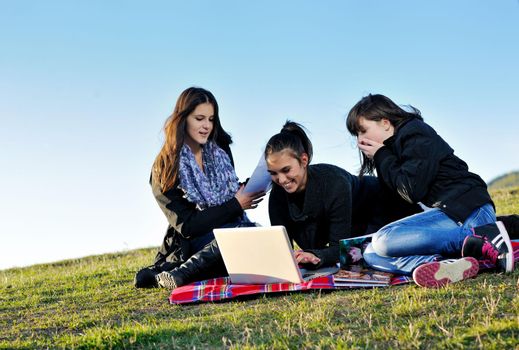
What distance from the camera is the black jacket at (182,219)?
22.2 ft

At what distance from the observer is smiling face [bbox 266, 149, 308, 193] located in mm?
5918

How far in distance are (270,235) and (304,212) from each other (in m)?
1.03

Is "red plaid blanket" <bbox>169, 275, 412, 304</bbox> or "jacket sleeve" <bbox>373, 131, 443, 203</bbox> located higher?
"jacket sleeve" <bbox>373, 131, 443, 203</bbox>

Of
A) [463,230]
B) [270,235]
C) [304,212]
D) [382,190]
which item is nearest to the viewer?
[270,235]

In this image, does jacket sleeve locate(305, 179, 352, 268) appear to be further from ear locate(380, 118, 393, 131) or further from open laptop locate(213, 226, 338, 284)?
ear locate(380, 118, 393, 131)

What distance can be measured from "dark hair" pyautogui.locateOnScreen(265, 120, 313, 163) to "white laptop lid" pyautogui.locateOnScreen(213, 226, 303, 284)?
3.05 feet

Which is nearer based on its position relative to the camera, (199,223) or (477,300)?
(477,300)

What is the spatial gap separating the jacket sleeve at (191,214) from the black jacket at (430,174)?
1699 mm

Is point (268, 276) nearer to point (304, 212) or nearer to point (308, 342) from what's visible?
point (304, 212)

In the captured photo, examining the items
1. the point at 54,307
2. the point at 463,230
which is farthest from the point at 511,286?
the point at 54,307

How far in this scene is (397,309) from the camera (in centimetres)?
421

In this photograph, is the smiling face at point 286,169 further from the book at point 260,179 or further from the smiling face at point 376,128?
the smiling face at point 376,128

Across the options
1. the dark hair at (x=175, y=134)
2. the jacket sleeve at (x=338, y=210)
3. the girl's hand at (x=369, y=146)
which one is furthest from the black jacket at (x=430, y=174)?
the dark hair at (x=175, y=134)

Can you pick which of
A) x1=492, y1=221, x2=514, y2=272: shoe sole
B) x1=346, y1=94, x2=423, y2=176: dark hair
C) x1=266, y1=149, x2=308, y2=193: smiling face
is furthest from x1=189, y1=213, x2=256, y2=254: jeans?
x1=492, y1=221, x2=514, y2=272: shoe sole
